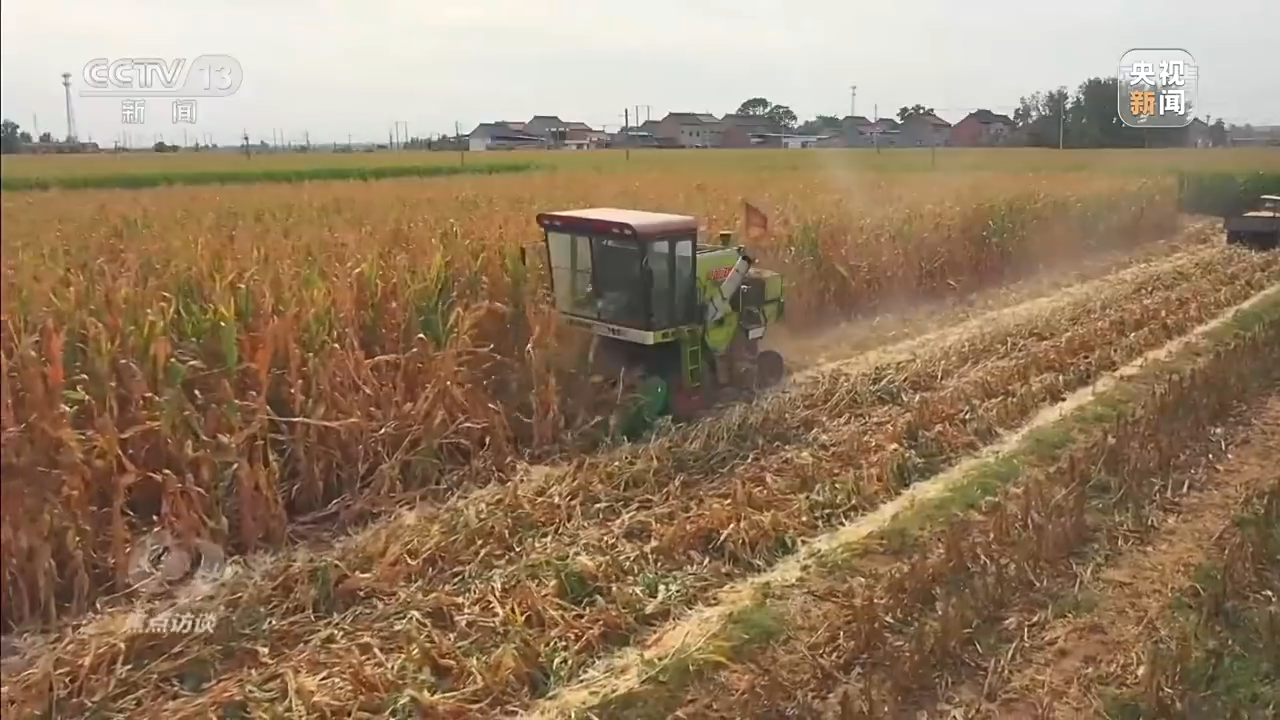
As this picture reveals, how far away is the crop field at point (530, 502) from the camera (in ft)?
11.2

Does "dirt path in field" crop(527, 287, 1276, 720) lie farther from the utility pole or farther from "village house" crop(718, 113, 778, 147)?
the utility pole

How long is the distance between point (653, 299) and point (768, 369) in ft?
4.63

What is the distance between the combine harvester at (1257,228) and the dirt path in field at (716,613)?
10873 mm

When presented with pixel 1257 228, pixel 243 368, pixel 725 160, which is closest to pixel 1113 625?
pixel 243 368

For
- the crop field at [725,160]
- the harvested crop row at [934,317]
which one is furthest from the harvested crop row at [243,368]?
the harvested crop row at [934,317]

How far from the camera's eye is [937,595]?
3.96 m

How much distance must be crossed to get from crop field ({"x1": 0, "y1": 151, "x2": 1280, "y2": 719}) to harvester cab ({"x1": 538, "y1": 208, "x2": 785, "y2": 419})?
25cm

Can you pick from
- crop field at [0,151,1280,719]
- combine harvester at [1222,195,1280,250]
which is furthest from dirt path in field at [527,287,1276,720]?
combine harvester at [1222,195,1280,250]

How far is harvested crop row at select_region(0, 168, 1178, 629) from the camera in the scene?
3521 mm

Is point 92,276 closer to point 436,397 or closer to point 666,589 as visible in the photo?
point 436,397

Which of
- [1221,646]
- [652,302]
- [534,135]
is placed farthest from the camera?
[534,135]

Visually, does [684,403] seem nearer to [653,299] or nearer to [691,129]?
[653,299]

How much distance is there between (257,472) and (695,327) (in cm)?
288

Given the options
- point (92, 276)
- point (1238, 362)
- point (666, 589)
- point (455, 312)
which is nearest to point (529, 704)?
point (666, 589)
